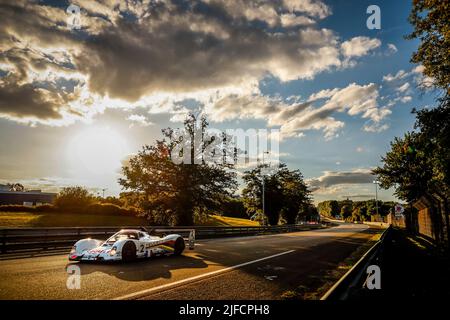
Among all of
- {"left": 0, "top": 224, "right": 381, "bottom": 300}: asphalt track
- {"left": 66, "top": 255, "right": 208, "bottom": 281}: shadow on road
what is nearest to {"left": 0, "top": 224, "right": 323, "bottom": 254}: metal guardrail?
{"left": 66, "top": 255, "right": 208, "bottom": 281}: shadow on road

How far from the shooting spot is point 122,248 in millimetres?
9422

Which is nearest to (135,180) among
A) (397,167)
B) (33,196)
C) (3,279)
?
(3,279)

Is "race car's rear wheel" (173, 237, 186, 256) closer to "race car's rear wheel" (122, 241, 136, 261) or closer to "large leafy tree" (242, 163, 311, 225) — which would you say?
"race car's rear wheel" (122, 241, 136, 261)

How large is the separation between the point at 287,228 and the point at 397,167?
16553mm

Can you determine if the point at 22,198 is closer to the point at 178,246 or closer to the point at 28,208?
the point at 28,208

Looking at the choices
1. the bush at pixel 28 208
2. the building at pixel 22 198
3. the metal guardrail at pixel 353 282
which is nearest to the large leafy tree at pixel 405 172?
the metal guardrail at pixel 353 282

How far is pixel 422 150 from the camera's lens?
67.4ft

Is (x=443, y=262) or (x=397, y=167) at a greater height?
(x=397, y=167)

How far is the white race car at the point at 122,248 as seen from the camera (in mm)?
9266

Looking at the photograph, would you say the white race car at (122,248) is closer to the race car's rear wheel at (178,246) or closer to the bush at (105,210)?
the race car's rear wheel at (178,246)

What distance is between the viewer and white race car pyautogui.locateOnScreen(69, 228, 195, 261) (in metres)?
9.27

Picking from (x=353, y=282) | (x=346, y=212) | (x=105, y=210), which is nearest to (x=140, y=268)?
(x=353, y=282)

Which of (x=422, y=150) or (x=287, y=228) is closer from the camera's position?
(x=422, y=150)
